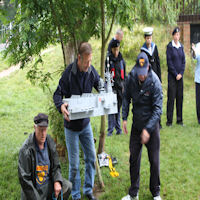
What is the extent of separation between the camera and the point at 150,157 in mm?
3738

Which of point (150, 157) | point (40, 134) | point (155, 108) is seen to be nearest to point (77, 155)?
point (40, 134)

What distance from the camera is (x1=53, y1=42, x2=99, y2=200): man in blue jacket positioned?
129 inches

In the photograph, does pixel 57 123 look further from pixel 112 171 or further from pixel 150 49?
pixel 150 49

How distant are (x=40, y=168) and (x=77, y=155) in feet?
1.84

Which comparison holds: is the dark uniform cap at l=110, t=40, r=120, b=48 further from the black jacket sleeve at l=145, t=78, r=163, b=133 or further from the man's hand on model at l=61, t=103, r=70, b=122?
the man's hand on model at l=61, t=103, r=70, b=122

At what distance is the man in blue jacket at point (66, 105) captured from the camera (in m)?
3.28

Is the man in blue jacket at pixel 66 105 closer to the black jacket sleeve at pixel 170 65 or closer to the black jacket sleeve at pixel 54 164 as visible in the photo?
the black jacket sleeve at pixel 54 164

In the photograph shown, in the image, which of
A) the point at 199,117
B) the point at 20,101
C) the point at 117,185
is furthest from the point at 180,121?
the point at 20,101

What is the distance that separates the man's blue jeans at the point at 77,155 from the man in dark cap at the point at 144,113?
1.80 feet

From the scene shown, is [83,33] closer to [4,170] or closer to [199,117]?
[4,170]

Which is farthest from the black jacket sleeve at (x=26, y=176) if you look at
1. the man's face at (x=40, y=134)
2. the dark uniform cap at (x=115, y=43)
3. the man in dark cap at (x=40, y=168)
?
the dark uniform cap at (x=115, y=43)

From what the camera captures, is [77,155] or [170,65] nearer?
[77,155]

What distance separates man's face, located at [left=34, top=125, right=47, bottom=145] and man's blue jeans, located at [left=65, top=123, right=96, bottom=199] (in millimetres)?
417

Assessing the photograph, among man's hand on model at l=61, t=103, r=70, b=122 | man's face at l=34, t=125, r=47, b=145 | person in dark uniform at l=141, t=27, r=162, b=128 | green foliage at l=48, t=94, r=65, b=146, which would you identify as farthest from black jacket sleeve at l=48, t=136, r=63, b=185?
person in dark uniform at l=141, t=27, r=162, b=128
